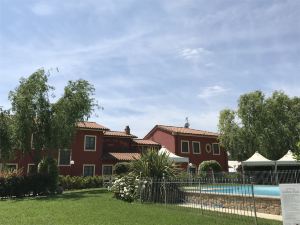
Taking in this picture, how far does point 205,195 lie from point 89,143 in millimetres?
21708

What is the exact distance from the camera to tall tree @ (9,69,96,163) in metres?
26.1

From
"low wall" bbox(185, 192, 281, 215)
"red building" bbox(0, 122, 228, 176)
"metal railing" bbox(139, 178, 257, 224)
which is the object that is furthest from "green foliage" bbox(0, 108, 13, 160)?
"low wall" bbox(185, 192, 281, 215)

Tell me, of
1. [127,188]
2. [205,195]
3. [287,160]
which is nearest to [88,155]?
[127,188]

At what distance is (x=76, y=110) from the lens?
2781cm

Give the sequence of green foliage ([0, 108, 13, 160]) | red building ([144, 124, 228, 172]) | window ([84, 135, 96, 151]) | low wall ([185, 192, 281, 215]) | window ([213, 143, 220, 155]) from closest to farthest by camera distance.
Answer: low wall ([185, 192, 281, 215])
green foliage ([0, 108, 13, 160])
window ([84, 135, 96, 151])
red building ([144, 124, 228, 172])
window ([213, 143, 220, 155])

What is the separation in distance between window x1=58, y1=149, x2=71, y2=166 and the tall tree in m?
6.75

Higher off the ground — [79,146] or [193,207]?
[79,146]

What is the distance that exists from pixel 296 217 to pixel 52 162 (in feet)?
69.3

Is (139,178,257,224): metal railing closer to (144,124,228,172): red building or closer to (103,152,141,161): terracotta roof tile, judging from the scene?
(103,152,141,161): terracotta roof tile

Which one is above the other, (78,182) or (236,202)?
(78,182)

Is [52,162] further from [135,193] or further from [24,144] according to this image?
[135,193]

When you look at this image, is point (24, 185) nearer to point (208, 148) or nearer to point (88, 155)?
point (88, 155)

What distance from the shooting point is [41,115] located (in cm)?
2702

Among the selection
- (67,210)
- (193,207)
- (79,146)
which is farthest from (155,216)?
(79,146)
